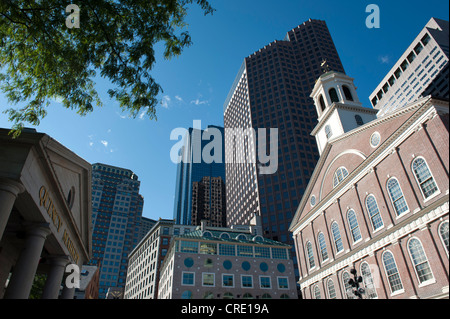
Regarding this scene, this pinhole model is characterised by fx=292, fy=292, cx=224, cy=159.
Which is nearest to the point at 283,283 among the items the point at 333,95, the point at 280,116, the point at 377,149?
the point at 333,95

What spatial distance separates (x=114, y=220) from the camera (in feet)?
475

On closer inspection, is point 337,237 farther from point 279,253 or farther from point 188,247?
point 188,247

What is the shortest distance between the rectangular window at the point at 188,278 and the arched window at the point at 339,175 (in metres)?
29.1

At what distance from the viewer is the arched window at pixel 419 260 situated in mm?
19609

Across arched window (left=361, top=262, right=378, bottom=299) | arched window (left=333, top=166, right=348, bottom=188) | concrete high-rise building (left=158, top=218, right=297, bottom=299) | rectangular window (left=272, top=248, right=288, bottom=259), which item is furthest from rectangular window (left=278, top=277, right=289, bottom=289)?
arched window (left=361, top=262, right=378, bottom=299)

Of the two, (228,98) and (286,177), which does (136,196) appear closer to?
(228,98)

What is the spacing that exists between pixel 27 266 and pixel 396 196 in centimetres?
2422

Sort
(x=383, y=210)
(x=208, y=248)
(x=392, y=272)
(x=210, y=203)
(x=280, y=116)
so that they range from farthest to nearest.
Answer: (x=210, y=203)
(x=280, y=116)
(x=208, y=248)
(x=383, y=210)
(x=392, y=272)

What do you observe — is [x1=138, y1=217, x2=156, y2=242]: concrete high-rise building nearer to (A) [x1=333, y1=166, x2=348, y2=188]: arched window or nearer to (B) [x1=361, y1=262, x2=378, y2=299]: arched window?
(A) [x1=333, y1=166, x2=348, y2=188]: arched window

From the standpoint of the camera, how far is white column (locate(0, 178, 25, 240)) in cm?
1077

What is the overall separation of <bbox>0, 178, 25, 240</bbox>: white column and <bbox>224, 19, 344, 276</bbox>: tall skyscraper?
82773 millimetres

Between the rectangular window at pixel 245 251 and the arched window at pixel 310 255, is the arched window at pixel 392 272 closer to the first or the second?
the arched window at pixel 310 255

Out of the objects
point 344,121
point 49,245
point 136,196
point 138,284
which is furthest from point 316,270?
point 136,196
